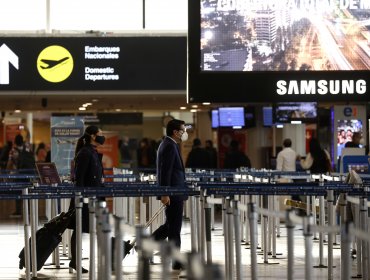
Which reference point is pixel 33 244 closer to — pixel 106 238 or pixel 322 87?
pixel 106 238

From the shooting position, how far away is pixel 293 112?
27156 mm

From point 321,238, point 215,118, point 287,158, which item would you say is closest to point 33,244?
point 321,238

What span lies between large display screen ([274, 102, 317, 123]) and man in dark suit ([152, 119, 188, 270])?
40.2 ft

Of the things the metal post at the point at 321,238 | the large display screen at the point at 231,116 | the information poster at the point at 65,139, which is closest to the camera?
the metal post at the point at 321,238

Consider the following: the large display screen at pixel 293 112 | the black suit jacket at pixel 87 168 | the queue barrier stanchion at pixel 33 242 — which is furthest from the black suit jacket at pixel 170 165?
the large display screen at pixel 293 112

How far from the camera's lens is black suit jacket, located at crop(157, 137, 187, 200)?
14664 mm

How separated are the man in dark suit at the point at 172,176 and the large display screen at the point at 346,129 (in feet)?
36.4

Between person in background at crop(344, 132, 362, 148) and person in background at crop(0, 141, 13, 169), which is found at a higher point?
person in background at crop(344, 132, 362, 148)

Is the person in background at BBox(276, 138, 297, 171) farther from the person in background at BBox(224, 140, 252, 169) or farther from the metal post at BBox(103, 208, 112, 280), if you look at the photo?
the metal post at BBox(103, 208, 112, 280)

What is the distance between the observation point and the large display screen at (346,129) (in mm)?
25612

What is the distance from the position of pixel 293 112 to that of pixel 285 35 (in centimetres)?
561

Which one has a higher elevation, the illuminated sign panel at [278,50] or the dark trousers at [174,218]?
the illuminated sign panel at [278,50]

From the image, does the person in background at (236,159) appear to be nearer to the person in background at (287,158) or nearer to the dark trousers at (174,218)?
the person in background at (287,158)

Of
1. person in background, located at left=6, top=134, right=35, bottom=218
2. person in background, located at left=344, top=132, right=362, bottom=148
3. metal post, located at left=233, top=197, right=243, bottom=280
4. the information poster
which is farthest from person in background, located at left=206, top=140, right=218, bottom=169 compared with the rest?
metal post, located at left=233, top=197, right=243, bottom=280
